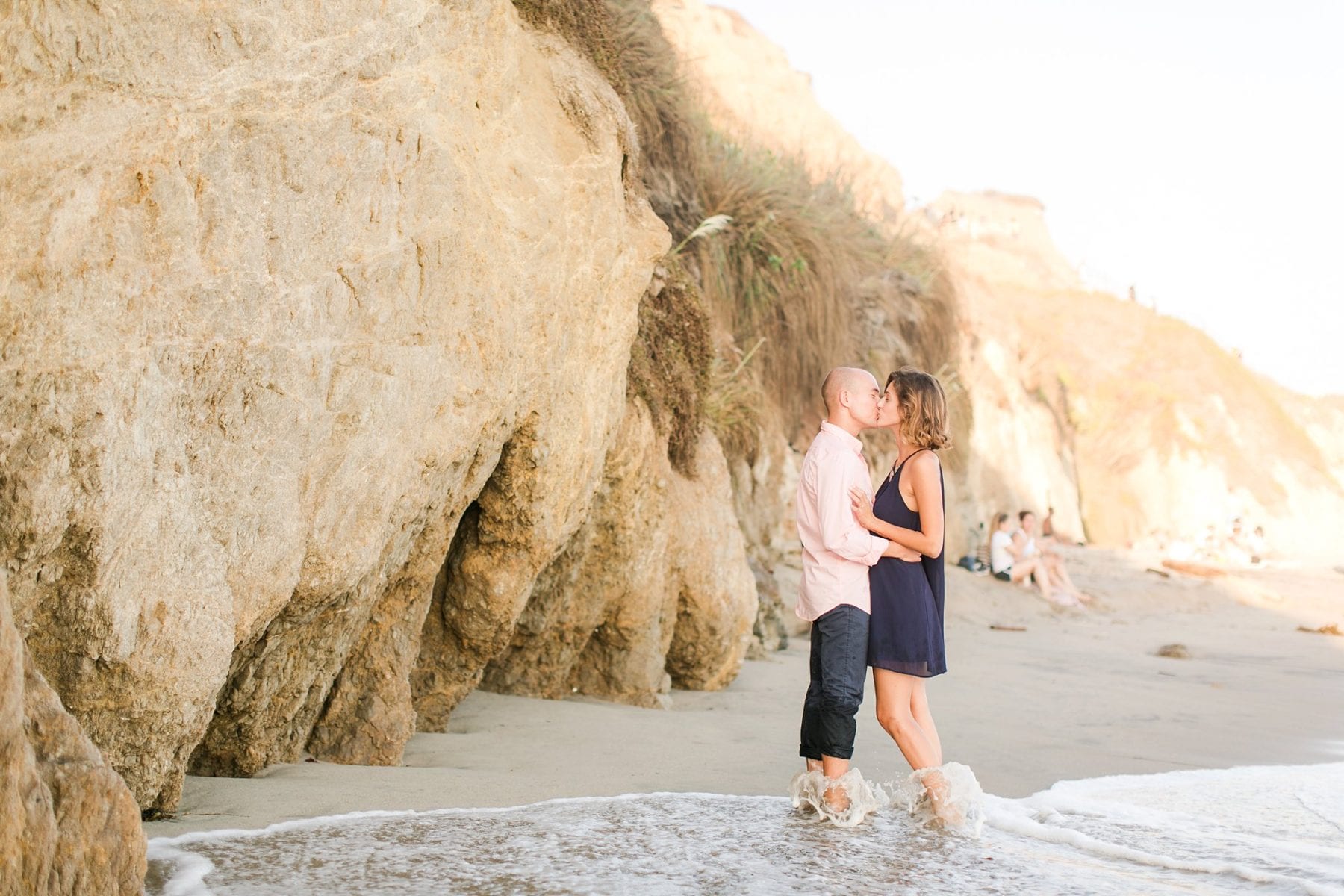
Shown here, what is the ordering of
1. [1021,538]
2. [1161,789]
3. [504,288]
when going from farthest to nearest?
1. [1021,538]
2. [1161,789]
3. [504,288]

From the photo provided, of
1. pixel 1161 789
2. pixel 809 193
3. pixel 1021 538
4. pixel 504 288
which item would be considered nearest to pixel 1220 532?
pixel 1021 538

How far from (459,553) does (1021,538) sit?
1064 centimetres

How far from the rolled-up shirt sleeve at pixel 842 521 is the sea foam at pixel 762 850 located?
2.71 feet

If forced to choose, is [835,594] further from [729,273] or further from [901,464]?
[729,273]

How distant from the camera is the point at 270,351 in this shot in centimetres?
345

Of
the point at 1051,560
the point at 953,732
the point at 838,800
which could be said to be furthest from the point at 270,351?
the point at 1051,560

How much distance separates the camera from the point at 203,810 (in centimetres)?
347

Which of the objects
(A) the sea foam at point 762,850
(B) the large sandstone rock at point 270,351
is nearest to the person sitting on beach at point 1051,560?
(A) the sea foam at point 762,850

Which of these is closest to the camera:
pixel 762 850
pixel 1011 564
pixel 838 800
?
A: pixel 762 850

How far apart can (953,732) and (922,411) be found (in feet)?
8.25

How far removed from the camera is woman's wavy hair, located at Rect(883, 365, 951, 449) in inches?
168

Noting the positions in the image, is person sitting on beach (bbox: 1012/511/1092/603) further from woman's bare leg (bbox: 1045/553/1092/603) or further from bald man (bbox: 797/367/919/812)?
bald man (bbox: 797/367/919/812)

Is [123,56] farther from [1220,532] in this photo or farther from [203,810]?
[1220,532]

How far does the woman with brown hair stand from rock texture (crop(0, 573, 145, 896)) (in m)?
2.49
